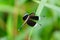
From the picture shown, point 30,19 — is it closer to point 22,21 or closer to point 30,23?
point 30,23

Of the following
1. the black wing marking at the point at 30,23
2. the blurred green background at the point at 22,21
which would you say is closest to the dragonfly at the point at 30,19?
the black wing marking at the point at 30,23

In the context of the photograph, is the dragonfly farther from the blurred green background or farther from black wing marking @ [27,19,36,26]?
the blurred green background

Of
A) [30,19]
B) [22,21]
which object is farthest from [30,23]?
[22,21]

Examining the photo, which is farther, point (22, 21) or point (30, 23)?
point (22, 21)

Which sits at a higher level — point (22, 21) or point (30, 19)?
point (30, 19)

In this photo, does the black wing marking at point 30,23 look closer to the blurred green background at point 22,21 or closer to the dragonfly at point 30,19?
the dragonfly at point 30,19

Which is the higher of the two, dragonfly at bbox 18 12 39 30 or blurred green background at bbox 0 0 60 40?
dragonfly at bbox 18 12 39 30

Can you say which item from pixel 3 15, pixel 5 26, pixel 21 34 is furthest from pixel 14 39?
pixel 3 15

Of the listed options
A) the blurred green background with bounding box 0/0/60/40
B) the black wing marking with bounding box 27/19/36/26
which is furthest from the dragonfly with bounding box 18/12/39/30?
the blurred green background with bounding box 0/0/60/40
